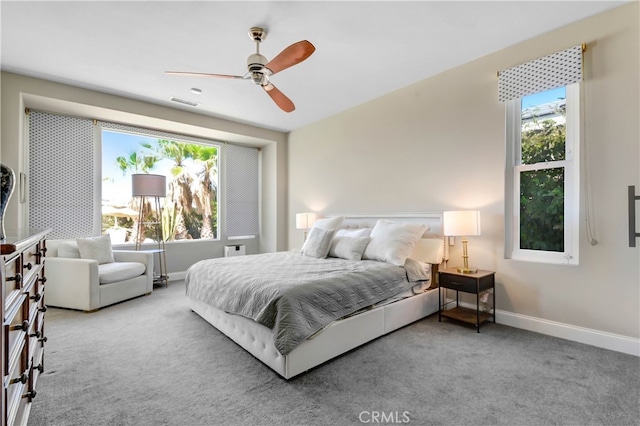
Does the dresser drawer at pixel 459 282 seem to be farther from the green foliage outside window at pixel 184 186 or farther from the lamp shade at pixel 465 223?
the green foliage outside window at pixel 184 186

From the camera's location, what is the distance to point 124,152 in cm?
492

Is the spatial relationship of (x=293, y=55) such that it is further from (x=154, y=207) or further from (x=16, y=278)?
(x=154, y=207)

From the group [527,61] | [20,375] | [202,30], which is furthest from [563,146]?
[20,375]

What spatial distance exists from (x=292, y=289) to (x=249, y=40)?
236cm

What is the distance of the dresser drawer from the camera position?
2842 millimetres

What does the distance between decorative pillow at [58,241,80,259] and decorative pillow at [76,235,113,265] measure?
0.26 feet

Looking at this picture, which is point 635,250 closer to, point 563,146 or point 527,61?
point 563,146

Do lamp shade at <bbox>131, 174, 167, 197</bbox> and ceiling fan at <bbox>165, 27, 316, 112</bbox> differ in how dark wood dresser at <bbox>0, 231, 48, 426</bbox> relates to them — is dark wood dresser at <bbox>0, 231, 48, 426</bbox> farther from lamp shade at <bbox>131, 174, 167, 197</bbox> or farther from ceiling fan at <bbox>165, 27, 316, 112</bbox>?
lamp shade at <bbox>131, 174, 167, 197</bbox>

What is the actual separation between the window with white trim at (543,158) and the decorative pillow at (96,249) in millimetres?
4944

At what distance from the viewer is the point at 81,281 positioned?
3457 mm

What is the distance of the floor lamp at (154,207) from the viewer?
14.8ft

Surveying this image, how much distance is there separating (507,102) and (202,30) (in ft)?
10.1

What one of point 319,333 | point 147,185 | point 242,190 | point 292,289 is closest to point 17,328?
point 292,289

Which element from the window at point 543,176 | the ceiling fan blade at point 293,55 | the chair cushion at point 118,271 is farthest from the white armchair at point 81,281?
the window at point 543,176
